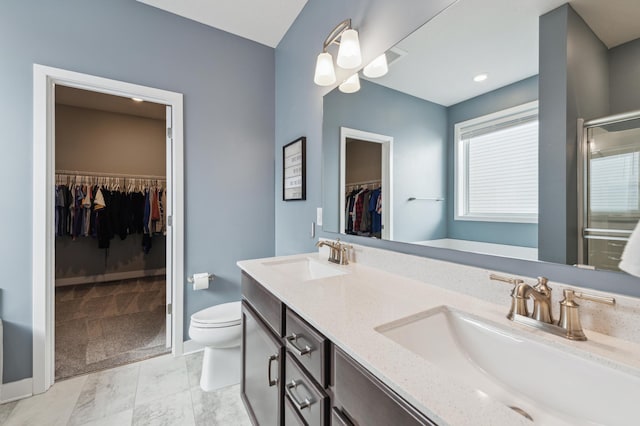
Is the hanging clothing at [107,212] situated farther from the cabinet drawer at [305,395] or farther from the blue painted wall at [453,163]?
the blue painted wall at [453,163]

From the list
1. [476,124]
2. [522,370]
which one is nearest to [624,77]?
[476,124]

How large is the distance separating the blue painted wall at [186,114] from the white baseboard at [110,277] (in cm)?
255

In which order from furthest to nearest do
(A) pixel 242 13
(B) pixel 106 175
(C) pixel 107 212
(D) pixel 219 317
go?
(B) pixel 106 175 < (C) pixel 107 212 < (A) pixel 242 13 < (D) pixel 219 317

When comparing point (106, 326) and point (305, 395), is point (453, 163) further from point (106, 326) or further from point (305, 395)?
point (106, 326)

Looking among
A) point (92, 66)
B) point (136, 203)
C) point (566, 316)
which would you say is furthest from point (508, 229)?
point (136, 203)

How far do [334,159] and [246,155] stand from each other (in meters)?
1.08

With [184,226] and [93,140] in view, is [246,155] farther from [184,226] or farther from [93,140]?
[93,140]

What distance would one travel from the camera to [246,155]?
2.41 m

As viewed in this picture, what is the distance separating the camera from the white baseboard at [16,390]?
1573 mm

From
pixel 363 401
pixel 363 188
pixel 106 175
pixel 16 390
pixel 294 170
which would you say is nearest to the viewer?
pixel 363 401

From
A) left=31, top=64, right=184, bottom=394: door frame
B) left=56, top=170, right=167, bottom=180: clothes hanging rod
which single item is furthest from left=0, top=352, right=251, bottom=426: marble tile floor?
left=56, top=170, right=167, bottom=180: clothes hanging rod

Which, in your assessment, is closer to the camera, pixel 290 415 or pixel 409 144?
pixel 290 415

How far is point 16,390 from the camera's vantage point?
1604mm

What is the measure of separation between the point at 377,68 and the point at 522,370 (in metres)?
1.35
